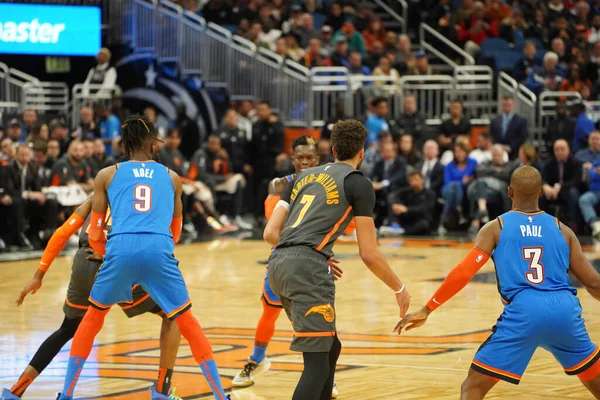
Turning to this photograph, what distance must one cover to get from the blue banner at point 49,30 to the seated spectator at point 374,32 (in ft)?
19.5

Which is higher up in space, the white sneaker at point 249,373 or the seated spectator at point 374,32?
the seated spectator at point 374,32

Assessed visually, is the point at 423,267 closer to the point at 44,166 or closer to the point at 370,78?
the point at 44,166

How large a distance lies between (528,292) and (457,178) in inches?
557

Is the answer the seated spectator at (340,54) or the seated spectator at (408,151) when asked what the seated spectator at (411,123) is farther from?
the seated spectator at (340,54)

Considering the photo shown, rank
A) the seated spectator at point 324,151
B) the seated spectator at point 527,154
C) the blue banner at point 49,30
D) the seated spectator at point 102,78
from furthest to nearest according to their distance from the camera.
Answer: the blue banner at point 49,30 → the seated spectator at point 102,78 → the seated spectator at point 324,151 → the seated spectator at point 527,154

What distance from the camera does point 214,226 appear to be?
20.5 m

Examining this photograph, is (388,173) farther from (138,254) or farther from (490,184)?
(138,254)

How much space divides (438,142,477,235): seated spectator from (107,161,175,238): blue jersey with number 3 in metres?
13.4

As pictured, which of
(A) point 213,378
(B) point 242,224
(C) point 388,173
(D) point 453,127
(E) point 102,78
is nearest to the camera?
(A) point 213,378

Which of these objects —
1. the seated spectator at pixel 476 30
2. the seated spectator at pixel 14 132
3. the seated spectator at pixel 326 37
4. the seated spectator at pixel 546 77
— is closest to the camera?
the seated spectator at pixel 14 132

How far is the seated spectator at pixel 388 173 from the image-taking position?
1980cm

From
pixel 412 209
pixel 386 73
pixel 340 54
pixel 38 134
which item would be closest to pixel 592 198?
pixel 412 209

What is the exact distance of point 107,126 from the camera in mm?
21281

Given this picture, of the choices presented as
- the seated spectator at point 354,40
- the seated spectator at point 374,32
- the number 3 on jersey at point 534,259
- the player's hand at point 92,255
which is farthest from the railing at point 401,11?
the number 3 on jersey at point 534,259
